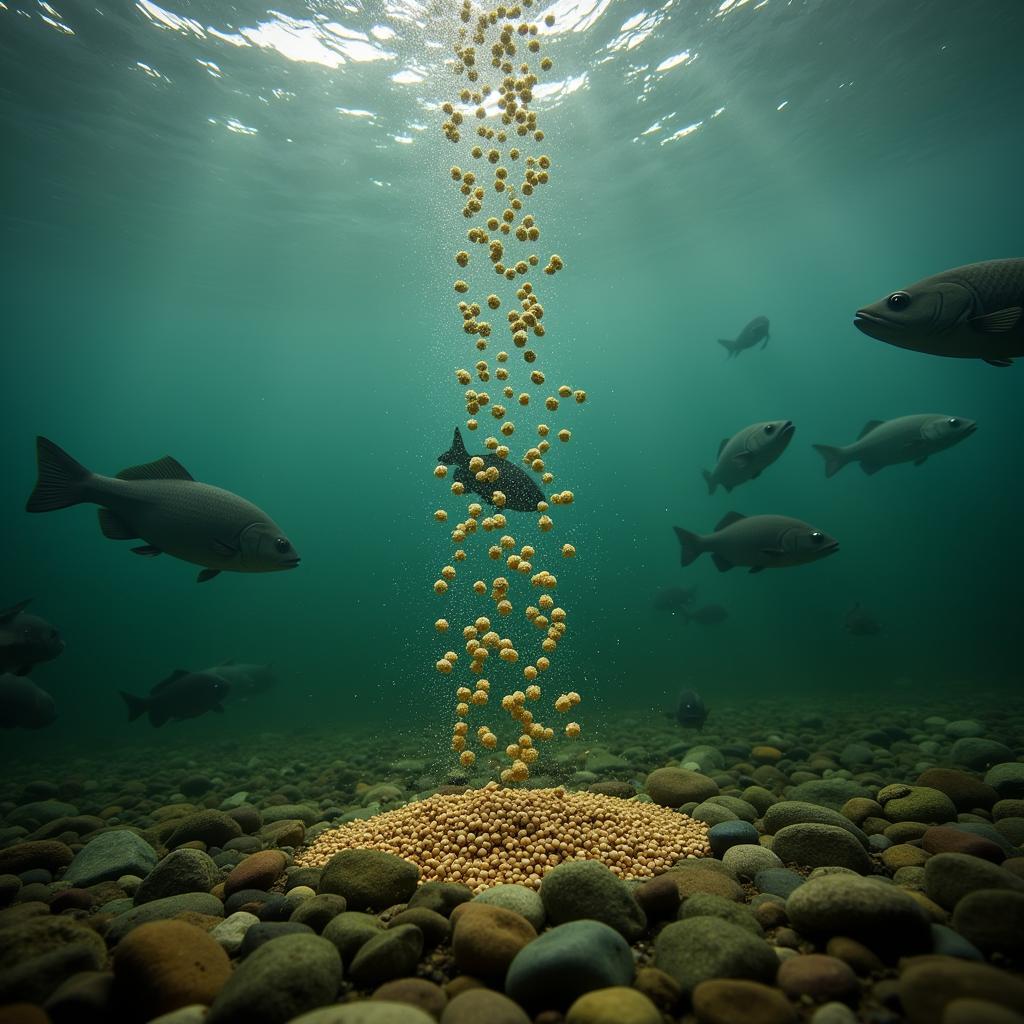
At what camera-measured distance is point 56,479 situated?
4949mm

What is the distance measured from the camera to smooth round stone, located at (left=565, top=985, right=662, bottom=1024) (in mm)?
1784

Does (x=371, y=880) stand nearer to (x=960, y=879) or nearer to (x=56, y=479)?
(x=960, y=879)

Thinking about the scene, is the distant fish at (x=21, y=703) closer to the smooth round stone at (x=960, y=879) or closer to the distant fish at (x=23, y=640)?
the distant fish at (x=23, y=640)

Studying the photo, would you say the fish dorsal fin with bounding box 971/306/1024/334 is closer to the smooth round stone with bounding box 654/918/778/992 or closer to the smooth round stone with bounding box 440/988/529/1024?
the smooth round stone with bounding box 654/918/778/992

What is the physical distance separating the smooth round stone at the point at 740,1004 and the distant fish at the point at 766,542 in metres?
4.89

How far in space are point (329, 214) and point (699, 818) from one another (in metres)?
27.1

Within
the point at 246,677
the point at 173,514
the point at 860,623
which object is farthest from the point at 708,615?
the point at 173,514

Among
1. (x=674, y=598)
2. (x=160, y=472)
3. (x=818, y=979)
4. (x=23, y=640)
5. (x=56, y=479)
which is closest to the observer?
(x=818, y=979)

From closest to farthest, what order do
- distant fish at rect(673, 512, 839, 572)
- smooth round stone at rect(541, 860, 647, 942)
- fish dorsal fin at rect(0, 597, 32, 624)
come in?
smooth round stone at rect(541, 860, 647, 942), distant fish at rect(673, 512, 839, 572), fish dorsal fin at rect(0, 597, 32, 624)

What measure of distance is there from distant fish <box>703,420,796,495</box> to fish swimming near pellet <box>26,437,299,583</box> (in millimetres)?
A: 6144

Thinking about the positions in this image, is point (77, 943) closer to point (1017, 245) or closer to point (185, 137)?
point (185, 137)

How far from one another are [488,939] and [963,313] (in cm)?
480

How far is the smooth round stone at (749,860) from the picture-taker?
10.8 feet

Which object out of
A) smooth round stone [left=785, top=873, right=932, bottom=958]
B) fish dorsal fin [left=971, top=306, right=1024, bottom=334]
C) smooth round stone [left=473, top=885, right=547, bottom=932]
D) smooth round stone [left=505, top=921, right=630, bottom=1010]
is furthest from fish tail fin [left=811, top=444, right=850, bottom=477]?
smooth round stone [left=505, top=921, right=630, bottom=1010]
